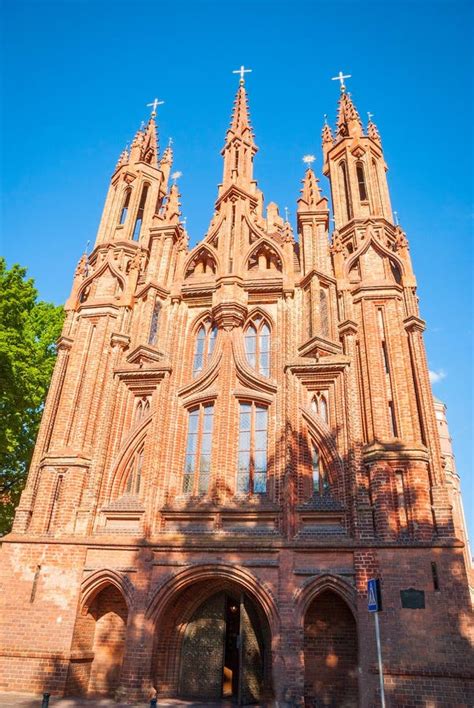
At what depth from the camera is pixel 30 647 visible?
43.7 ft

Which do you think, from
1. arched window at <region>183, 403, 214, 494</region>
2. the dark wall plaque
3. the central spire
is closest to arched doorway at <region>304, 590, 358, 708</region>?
the dark wall plaque

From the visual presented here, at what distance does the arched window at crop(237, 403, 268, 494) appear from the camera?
49.9 feet

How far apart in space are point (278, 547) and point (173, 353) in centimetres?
757

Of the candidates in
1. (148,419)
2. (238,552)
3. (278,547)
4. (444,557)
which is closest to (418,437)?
(444,557)

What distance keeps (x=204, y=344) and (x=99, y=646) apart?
1001 centimetres

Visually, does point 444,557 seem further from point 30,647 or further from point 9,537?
point 9,537

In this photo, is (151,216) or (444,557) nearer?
(444,557)

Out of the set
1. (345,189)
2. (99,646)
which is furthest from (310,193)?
(99,646)

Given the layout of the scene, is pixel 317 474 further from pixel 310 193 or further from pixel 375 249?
pixel 310 193

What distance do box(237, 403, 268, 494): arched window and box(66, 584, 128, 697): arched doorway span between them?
4922mm

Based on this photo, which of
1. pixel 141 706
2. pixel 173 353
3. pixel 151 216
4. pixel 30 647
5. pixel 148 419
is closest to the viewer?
pixel 141 706

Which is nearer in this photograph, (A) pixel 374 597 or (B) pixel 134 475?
(A) pixel 374 597

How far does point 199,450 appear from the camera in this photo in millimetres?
16078

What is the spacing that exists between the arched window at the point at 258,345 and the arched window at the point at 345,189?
647 centimetres
